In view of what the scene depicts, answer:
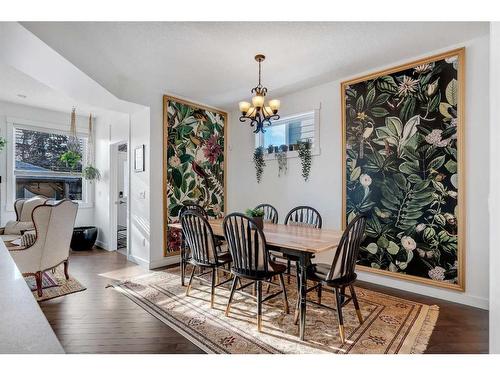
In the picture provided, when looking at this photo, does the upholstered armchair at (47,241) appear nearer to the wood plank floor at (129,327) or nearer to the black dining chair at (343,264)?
the wood plank floor at (129,327)

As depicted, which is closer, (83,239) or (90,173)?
(83,239)

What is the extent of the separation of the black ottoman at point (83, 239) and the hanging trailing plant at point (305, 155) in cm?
401

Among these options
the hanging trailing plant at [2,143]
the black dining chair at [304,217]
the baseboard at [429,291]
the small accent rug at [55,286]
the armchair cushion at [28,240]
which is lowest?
the small accent rug at [55,286]

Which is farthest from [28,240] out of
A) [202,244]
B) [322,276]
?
[322,276]

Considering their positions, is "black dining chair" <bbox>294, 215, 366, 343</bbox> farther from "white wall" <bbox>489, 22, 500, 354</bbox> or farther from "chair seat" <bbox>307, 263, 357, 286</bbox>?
"white wall" <bbox>489, 22, 500, 354</bbox>

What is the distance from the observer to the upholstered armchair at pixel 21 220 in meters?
3.92

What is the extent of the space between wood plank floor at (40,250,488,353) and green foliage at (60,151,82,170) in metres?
2.93

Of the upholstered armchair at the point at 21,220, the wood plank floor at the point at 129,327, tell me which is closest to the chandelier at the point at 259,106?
the wood plank floor at the point at 129,327

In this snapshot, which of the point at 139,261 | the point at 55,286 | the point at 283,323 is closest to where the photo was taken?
the point at 283,323

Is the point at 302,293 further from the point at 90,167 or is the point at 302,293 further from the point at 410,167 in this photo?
the point at 90,167

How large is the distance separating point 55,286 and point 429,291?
4.20m

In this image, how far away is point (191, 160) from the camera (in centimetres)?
444

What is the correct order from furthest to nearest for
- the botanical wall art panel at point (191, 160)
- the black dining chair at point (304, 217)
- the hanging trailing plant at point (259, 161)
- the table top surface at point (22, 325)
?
the hanging trailing plant at point (259, 161), the botanical wall art panel at point (191, 160), the black dining chair at point (304, 217), the table top surface at point (22, 325)

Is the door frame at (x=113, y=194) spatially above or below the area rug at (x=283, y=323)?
above
